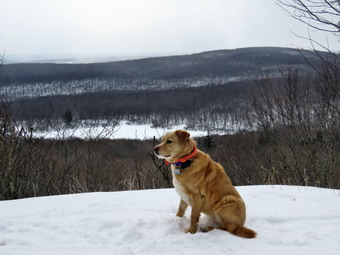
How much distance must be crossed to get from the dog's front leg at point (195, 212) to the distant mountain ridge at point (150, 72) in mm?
91806

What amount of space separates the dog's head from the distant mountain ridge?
91.3 meters

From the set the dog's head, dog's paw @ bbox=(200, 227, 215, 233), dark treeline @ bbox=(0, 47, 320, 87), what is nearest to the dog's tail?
dog's paw @ bbox=(200, 227, 215, 233)

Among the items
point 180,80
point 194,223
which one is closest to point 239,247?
point 194,223

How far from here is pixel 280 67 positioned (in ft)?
46.0

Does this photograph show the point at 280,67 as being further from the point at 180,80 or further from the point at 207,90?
the point at 180,80

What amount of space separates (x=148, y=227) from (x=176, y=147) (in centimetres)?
114

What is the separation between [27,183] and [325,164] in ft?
38.4

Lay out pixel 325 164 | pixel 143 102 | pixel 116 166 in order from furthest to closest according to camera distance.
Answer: pixel 143 102, pixel 325 164, pixel 116 166

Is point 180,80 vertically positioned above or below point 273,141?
above

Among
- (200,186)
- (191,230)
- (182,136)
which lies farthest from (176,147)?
(191,230)

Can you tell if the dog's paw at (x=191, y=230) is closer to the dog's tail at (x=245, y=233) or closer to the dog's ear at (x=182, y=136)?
the dog's tail at (x=245, y=233)

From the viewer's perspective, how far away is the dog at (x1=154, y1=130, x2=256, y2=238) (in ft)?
12.1

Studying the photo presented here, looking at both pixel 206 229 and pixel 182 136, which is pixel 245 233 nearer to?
pixel 206 229

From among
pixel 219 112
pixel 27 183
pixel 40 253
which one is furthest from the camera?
pixel 219 112
